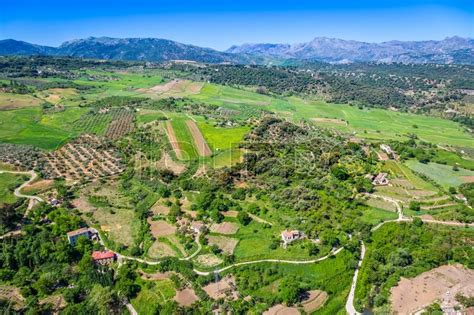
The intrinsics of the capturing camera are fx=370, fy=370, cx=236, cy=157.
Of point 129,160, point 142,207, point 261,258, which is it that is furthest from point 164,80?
point 261,258

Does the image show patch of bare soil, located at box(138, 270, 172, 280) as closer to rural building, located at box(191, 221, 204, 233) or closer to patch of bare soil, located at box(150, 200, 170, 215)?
rural building, located at box(191, 221, 204, 233)

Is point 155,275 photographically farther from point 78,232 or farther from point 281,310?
point 281,310

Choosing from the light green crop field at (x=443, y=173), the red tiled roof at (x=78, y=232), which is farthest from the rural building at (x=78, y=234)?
the light green crop field at (x=443, y=173)

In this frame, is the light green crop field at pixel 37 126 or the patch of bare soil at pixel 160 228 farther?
the light green crop field at pixel 37 126

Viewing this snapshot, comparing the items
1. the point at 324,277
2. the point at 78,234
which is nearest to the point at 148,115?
the point at 78,234

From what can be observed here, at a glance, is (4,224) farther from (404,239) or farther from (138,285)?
(404,239)

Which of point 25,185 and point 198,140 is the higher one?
point 198,140

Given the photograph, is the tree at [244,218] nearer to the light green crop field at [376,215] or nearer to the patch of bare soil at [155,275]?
the patch of bare soil at [155,275]
